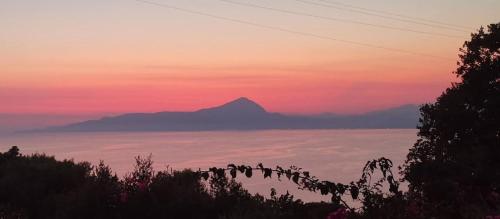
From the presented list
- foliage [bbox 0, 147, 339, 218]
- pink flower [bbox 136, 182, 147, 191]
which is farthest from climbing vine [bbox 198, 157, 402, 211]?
pink flower [bbox 136, 182, 147, 191]

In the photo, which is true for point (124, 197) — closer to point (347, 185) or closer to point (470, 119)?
point (347, 185)

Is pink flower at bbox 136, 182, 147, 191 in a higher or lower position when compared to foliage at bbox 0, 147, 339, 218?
higher

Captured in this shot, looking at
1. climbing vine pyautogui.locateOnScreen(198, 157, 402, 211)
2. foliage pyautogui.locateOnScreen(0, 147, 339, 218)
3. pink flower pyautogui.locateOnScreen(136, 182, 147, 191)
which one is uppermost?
climbing vine pyautogui.locateOnScreen(198, 157, 402, 211)

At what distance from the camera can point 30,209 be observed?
42.0ft

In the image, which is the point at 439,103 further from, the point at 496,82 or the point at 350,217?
the point at 350,217

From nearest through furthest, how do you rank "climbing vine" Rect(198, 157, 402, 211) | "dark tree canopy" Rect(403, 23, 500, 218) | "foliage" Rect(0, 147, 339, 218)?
1. "climbing vine" Rect(198, 157, 402, 211)
2. "foliage" Rect(0, 147, 339, 218)
3. "dark tree canopy" Rect(403, 23, 500, 218)

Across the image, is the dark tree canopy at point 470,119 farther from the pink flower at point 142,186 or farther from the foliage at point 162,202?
the pink flower at point 142,186

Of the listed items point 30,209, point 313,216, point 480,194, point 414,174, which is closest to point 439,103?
point 414,174

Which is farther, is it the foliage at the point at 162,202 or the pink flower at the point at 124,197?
the pink flower at the point at 124,197

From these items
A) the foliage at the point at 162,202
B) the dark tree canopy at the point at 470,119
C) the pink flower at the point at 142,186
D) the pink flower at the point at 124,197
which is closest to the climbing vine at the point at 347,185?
the foliage at the point at 162,202

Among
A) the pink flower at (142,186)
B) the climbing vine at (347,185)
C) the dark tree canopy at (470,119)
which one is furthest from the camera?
the dark tree canopy at (470,119)

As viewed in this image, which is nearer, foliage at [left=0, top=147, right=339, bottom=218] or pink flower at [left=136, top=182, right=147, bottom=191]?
foliage at [left=0, top=147, right=339, bottom=218]

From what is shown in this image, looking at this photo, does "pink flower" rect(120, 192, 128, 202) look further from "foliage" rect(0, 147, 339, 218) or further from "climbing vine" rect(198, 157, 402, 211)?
"climbing vine" rect(198, 157, 402, 211)

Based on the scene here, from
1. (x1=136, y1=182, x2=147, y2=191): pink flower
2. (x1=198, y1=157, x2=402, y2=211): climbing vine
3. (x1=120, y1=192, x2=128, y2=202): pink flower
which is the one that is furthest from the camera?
(x1=136, y1=182, x2=147, y2=191): pink flower
